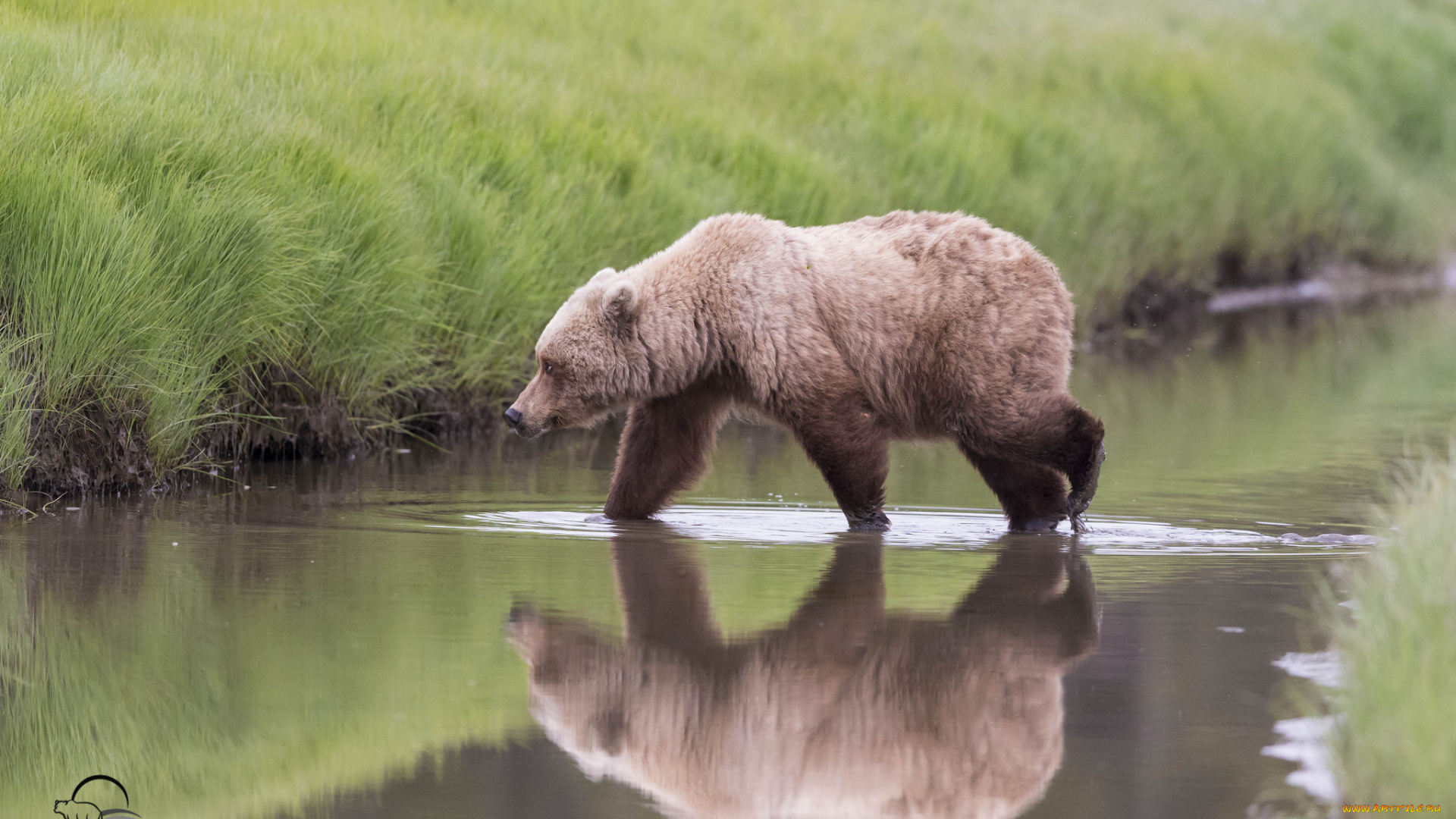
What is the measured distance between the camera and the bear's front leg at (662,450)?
732 centimetres

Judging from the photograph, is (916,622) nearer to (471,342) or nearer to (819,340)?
(819,340)

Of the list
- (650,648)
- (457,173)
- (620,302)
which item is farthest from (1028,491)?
(457,173)

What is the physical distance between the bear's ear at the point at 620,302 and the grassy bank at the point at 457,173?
6.07 ft

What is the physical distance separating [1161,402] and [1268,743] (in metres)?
8.21

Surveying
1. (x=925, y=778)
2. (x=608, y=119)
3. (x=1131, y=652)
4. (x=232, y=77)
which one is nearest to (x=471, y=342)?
(x=232, y=77)

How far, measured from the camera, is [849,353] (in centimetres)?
711

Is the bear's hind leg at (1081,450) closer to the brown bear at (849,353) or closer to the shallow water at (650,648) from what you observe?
the brown bear at (849,353)

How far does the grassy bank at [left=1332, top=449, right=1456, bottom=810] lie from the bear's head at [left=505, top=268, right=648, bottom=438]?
3.48m

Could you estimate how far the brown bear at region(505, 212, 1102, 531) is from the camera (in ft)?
22.8

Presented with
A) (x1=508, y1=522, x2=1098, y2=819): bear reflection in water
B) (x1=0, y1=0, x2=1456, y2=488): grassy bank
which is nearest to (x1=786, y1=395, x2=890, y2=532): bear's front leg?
(x1=508, y1=522, x2=1098, y2=819): bear reflection in water

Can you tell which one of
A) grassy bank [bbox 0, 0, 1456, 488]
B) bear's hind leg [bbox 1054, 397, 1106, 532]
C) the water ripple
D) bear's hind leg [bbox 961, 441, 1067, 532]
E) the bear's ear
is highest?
grassy bank [bbox 0, 0, 1456, 488]

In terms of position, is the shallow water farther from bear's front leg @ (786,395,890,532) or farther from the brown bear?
the brown bear

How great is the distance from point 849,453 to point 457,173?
13.5 ft

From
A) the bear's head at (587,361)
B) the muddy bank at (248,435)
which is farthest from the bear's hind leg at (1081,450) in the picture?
the muddy bank at (248,435)
